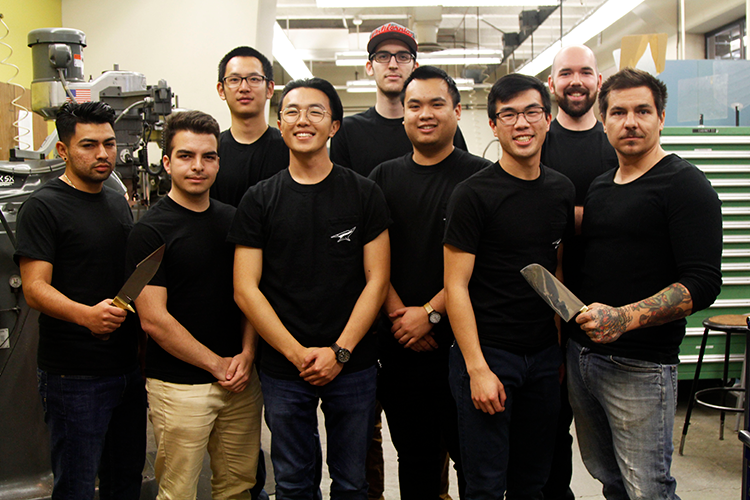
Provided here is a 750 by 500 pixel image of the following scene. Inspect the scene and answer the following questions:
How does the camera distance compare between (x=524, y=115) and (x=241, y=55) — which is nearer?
(x=524, y=115)

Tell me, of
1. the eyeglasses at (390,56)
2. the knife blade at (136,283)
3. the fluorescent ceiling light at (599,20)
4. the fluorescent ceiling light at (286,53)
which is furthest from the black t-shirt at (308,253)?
the fluorescent ceiling light at (286,53)

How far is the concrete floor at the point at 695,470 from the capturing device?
9.00 feet

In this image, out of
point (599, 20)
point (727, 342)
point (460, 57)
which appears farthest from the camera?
point (460, 57)

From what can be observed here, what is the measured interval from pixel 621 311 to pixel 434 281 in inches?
22.6

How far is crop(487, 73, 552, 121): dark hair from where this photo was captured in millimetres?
1694

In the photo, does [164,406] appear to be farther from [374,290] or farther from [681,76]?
[681,76]

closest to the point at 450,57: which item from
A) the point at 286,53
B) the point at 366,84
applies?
the point at 366,84

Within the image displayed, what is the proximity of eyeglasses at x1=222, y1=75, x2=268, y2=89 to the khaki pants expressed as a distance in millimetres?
1030

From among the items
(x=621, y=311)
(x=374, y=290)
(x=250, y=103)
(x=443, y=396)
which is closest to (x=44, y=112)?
(x=250, y=103)

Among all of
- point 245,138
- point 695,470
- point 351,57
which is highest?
point 351,57

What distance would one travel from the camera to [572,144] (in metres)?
2.09

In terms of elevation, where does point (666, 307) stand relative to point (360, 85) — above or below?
below

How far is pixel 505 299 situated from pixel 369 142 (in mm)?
857

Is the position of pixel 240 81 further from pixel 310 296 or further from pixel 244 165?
pixel 310 296
